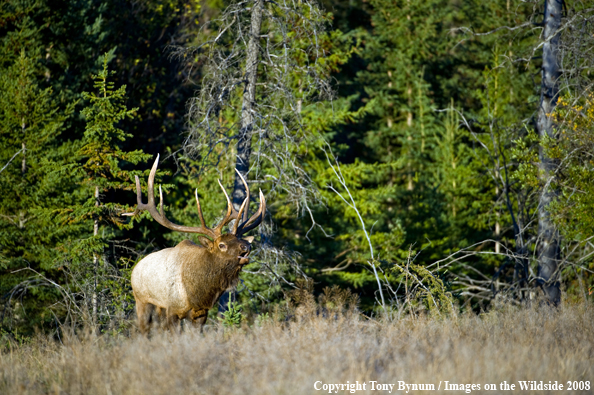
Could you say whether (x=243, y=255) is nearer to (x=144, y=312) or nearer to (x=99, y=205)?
(x=144, y=312)

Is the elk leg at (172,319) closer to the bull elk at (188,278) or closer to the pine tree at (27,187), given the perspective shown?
the bull elk at (188,278)

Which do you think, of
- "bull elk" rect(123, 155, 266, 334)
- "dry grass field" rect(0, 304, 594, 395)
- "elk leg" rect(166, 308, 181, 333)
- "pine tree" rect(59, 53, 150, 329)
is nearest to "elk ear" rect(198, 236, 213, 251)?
"bull elk" rect(123, 155, 266, 334)

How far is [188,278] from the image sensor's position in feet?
23.3

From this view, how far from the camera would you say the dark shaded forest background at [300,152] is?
399 inches

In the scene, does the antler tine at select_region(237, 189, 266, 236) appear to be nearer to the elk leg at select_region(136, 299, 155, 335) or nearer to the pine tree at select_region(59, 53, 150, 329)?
the elk leg at select_region(136, 299, 155, 335)

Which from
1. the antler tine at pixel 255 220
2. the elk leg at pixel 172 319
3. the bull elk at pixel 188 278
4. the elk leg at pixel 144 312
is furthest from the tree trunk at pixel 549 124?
the elk leg at pixel 144 312

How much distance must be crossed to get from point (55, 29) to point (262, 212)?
906 cm

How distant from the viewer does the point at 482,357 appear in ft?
17.2

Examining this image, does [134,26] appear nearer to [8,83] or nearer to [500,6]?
[8,83]

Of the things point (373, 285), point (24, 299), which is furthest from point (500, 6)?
point (24, 299)

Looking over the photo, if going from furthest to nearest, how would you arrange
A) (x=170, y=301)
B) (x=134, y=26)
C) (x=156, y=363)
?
(x=134, y=26) → (x=170, y=301) → (x=156, y=363)

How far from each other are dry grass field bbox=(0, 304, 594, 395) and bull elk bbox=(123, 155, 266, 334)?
1019 mm

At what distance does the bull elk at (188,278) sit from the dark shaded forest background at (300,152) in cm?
81

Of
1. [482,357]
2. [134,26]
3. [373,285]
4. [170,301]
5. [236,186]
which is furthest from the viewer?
[373,285]
